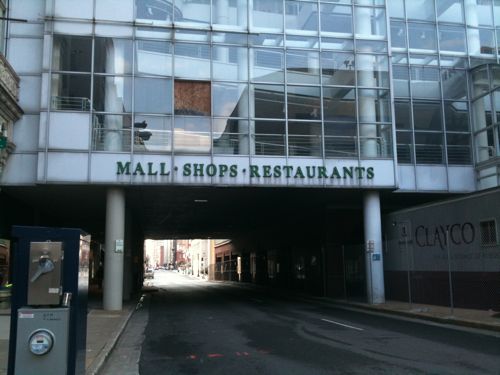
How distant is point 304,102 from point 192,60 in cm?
522

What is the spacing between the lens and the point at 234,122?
79.2ft

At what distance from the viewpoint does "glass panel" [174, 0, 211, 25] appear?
24156 millimetres

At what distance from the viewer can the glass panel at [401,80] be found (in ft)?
93.3

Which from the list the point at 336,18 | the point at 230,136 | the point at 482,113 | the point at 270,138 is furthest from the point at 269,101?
the point at 482,113

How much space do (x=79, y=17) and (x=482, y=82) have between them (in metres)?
19.4

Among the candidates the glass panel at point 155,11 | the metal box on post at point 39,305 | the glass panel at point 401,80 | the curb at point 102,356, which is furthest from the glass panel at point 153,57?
the metal box on post at point 39,305

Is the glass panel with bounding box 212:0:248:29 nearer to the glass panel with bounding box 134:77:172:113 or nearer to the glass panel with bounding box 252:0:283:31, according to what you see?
the glass panel with bounding box 252:0:283:31

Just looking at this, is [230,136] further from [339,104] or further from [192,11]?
[192,11]

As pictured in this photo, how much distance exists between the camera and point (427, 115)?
28.4 m

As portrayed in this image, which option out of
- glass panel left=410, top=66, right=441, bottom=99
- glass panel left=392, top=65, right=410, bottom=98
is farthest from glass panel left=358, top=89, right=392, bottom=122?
glass panel left=410, top=66, right=441, bottom=99

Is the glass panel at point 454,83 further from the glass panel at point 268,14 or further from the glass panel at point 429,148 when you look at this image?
the glass panel at point 268,14

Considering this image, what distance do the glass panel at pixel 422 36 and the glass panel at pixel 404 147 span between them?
4.70 metres

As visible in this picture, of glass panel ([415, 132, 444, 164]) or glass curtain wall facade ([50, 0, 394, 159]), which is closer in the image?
glass curtain wall facade ([50, 0, 394, 159])

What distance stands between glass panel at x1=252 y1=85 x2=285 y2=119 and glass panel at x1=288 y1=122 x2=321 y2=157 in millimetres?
813
